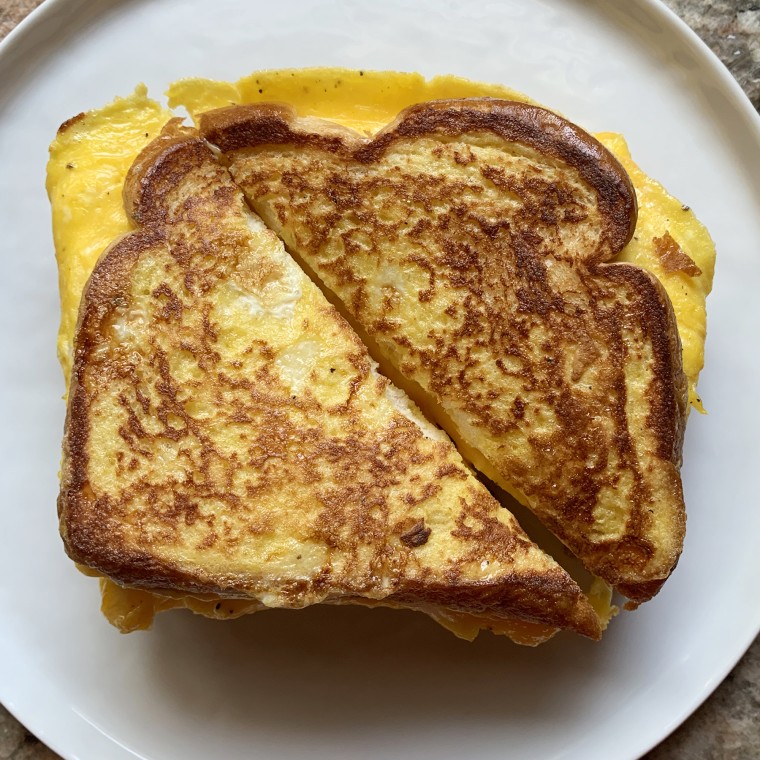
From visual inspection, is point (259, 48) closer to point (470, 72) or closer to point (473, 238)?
point (470, 72)

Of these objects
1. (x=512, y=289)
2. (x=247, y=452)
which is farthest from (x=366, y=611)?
(x=512, y=289)

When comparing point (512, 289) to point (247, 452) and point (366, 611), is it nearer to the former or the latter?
point (247, 452)

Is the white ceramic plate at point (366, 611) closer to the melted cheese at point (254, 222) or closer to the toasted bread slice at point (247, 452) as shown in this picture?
the melted cheese at point (254, 222)

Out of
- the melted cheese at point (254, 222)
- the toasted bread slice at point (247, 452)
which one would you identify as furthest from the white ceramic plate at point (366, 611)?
the toasted bread slice at point (247, 452)

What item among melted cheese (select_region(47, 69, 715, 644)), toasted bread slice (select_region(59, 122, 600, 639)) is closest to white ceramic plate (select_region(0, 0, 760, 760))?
melted cheese (select_region(47, 69, 715, 644))

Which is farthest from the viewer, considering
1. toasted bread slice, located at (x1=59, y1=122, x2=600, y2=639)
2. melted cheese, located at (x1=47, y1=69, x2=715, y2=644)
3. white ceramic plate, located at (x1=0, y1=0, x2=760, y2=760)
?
white ceramic plate, located at (x1=0, y1=0, x2=760, y2=760)

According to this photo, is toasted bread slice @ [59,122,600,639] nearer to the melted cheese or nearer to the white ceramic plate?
the melted cheese

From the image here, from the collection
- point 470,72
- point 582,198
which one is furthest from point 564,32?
point 582,198
